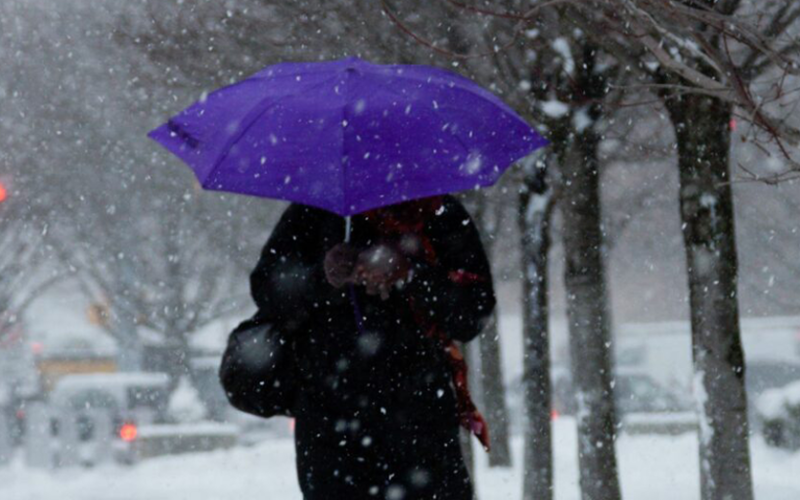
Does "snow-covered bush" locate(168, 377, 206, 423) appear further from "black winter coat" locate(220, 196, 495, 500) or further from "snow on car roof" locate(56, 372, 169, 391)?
"black winter coat" locate(220, 196, 495, 500)

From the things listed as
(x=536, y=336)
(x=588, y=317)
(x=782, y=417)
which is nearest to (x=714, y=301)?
(x=588, y=317)

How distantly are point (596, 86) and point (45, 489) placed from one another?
39.4 feet

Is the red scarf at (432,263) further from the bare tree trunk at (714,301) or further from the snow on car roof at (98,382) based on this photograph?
the snow on car roof at (98,382)

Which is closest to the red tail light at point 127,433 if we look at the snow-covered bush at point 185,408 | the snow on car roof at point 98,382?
the snow on car roof at point 98,382

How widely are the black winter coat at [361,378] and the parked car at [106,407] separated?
1864 cm

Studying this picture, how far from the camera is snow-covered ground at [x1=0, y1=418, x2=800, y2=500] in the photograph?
1597 centimetres

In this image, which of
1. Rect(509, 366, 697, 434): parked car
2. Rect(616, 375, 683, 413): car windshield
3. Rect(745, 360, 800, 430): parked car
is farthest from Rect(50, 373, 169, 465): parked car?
Rect(745, 360, 800, 430): parked car

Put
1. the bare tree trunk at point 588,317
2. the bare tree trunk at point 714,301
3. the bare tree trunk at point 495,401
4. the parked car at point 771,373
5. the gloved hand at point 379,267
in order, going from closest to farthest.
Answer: the gloved hand at point 379,267
the bare tree trunk at point 714,301
the bare tree trunk at point 588,317
the bare tree trunk at point 495,401
the parked car at point 771,373

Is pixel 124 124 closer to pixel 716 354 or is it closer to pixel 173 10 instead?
pixel 173 10

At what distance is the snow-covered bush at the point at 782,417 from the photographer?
1886cm

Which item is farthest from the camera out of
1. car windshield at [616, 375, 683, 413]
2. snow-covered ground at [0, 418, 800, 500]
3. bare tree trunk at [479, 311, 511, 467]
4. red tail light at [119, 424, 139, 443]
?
car windshield at [616, 375, 683, 413]

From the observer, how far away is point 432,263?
384 centimetres

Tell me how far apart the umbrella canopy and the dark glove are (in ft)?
0.33

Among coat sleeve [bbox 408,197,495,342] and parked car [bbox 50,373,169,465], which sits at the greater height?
coat sleeve [bbox 408,197,495,342]
